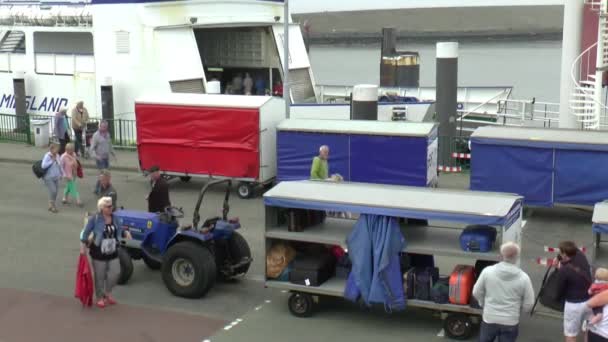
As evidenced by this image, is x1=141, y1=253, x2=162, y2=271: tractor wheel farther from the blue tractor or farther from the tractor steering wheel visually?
the tractor steering wheel

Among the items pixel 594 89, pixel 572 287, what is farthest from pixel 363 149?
pixel 572 287

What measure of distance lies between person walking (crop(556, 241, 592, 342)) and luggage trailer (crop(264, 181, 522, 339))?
0.78 metres

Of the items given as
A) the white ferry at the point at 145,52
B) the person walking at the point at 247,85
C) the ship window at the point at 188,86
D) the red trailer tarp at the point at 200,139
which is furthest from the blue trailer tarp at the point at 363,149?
the person walking at the point at 247,85

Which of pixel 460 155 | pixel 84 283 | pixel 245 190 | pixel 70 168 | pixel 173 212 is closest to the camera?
pixel 84 283

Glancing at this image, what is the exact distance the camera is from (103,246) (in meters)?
9.52

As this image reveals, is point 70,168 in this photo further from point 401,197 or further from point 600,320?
point 600,320

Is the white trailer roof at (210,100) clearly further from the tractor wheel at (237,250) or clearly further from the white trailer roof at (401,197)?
the white trailer roof at (401,197)

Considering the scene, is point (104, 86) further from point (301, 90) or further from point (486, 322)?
point (486, 322)

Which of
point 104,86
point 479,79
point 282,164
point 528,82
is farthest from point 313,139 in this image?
point 479,79

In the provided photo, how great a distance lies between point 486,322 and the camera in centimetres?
744

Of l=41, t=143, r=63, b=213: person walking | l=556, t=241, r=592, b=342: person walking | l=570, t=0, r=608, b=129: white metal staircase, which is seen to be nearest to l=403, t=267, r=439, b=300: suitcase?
l=556, t=241, r=592, b=342: person walking

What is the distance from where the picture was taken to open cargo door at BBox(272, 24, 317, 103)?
25.3m

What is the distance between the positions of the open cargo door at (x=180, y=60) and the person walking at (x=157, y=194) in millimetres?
10904

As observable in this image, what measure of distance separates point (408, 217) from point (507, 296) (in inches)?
61.4
